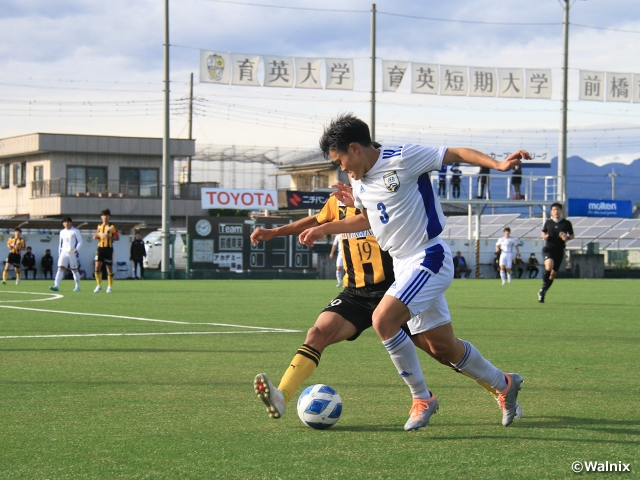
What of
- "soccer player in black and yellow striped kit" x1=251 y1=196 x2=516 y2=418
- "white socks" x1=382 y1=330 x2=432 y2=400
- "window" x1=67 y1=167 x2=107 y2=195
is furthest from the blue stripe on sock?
"window" x1=67 y1=167 x2=107 y2=195

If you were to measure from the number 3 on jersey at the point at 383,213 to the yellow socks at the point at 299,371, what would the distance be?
98cm

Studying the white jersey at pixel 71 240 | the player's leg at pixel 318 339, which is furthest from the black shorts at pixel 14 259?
the player's leg at pixel 318 339

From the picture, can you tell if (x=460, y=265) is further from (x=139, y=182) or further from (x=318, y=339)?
(x=318, y=339)

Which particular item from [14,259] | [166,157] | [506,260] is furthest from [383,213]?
[166,157]

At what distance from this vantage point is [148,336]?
11562mm

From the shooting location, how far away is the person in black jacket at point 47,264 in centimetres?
3647

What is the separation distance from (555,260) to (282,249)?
2112cm

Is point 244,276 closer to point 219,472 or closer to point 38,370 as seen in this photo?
point 38,370

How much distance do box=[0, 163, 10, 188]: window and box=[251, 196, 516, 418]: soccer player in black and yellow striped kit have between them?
59.3 m

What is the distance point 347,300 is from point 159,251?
38.1 meters

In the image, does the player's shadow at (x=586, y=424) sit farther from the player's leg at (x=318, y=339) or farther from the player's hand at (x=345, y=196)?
the player's hand at (x=345, y=196)

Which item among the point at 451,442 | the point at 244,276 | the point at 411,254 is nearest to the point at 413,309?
the point at 411,254

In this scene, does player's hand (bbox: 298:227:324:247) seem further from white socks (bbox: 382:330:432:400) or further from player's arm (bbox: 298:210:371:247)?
white socks (bbox: 382:330:432:400)

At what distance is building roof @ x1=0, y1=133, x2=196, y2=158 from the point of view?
5662 centimetres
